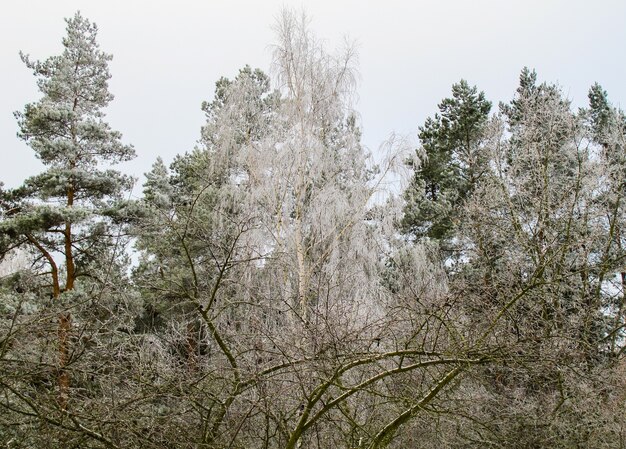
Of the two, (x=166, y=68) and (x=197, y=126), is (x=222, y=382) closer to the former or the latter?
(x=197, y=126)

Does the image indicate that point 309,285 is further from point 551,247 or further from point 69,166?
point 69,166

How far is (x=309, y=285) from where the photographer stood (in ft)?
20.3

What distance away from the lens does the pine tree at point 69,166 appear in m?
10.4

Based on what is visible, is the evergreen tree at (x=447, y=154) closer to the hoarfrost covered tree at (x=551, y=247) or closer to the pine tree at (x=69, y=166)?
the hoarfrost covered tree at (x=551, y=247)

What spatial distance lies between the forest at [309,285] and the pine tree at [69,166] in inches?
2.0

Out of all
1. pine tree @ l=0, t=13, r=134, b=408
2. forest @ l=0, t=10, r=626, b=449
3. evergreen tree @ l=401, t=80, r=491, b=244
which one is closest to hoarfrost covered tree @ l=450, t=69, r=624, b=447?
forest @ l=0, t=10, r=626, b=449

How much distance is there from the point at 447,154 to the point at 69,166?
39.3ft

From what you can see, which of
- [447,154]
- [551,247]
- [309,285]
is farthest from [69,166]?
[447,154]

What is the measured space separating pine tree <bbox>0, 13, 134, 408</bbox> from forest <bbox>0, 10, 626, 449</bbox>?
0.17 feet

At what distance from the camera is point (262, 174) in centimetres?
1063

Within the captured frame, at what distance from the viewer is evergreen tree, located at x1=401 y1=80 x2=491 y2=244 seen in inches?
677

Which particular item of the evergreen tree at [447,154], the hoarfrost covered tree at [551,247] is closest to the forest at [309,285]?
the hoarfrost covered tree at [551,247]

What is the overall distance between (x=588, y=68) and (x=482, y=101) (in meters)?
4.51

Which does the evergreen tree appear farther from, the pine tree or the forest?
the pine tree
